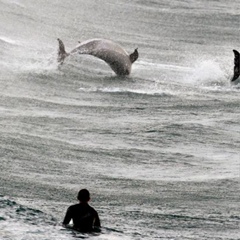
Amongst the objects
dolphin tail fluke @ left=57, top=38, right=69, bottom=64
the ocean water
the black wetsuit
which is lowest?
the black wetsuit

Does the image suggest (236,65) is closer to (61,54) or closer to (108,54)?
(108,54)

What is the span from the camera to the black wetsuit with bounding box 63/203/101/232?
1611cm

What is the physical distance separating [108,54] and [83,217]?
20743 millimetres

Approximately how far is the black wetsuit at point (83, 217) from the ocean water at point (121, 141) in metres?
0.25

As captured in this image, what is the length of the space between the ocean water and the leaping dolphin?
16.0 inches

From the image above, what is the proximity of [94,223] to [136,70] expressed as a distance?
22142mm

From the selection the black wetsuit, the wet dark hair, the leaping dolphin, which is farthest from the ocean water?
the wet dark hair

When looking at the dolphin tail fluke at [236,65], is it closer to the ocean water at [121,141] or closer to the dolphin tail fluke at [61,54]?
the ocean water at [121,141]

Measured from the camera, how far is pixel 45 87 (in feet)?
108

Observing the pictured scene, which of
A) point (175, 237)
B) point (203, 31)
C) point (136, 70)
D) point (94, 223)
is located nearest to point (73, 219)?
point (94, 223)

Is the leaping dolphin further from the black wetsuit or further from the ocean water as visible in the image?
the black wetsuit

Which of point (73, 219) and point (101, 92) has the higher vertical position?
point (101, 92)

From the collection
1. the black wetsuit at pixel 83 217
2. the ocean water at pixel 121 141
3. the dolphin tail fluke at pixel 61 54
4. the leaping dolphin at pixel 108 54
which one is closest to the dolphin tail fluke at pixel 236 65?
the ocean water at pixel 121 141

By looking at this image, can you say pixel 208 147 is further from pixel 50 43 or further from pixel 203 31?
pixel 203 31
